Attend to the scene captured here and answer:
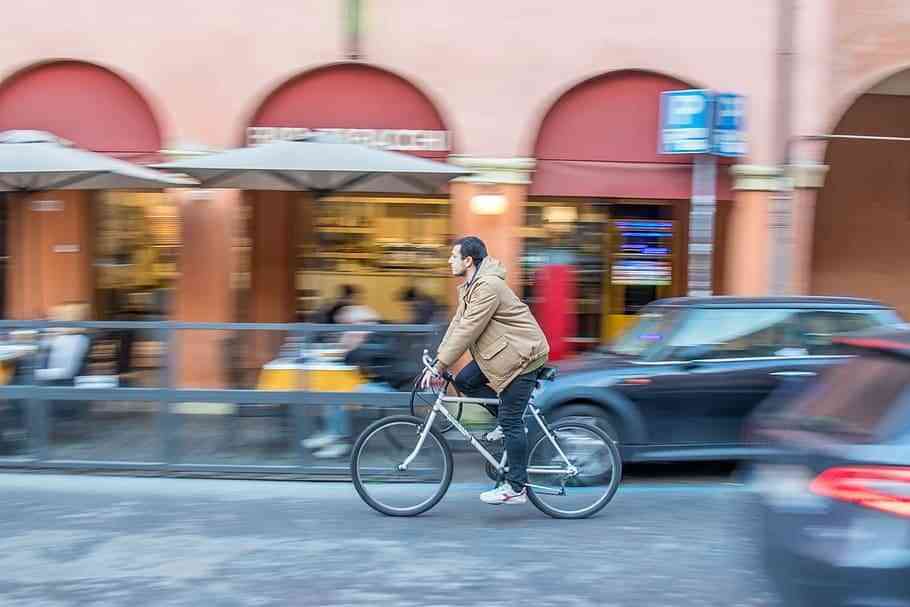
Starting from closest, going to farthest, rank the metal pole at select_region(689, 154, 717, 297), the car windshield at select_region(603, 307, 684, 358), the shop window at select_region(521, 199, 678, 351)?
the car windshield at select_region(603, 307, 684, 358) < the metal pole at select_region(689, 154, 717, 297) < the shop window at select_region(521, 199, 678, 351)

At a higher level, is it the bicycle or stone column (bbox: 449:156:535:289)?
stone column (bbox: 449:156:535:289)

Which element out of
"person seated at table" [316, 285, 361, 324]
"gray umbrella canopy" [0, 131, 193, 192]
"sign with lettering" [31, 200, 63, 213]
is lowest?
"person seated at table" [316, 285, 361, 324]

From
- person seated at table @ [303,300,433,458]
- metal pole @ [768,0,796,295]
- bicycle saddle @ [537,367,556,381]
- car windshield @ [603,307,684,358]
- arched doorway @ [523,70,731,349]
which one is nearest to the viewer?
bicycle saddle @ [537,367,556,381]

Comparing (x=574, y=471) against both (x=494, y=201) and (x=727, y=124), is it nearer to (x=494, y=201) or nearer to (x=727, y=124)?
(x=494, y=201)

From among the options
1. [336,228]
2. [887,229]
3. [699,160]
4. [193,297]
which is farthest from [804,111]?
[193,297]

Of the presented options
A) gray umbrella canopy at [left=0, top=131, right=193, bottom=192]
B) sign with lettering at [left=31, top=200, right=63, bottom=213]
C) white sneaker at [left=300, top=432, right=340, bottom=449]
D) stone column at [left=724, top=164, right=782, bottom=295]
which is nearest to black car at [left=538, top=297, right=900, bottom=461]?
white sneaker at [left=300, top=432, right=340, bottom=449]

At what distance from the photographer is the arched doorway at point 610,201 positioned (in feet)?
35.4

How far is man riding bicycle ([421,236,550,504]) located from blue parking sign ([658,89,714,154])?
459cm

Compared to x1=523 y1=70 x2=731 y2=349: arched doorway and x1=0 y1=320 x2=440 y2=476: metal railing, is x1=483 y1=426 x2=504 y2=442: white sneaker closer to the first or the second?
x1=0 y1=320 x2=440 y2=476: metal railing

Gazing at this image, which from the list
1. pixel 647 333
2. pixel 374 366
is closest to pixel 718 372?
pixel 647 333

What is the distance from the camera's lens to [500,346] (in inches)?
246

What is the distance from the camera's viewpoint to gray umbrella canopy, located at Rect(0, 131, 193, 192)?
898cm

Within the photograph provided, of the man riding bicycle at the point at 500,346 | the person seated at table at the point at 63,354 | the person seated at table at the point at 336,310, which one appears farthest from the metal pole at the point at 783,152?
the person seated at table at the point at 63,354

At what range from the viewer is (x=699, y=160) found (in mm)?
10406
